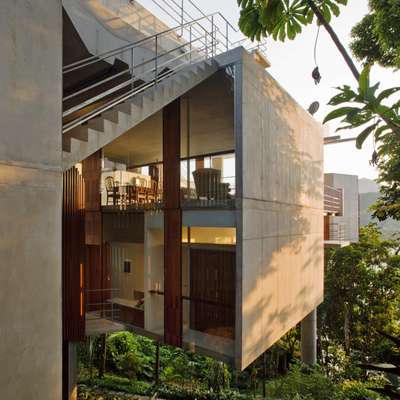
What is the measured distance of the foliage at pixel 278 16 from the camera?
14.5ft

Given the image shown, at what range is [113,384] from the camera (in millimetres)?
9969

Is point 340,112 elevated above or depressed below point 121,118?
below

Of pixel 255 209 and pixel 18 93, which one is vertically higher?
pixel 18 93

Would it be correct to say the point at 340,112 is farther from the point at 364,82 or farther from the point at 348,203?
the point at 348,203

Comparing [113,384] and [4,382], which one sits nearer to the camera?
[4,382]

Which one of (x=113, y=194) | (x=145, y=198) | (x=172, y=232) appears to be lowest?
(x=172, y=232)

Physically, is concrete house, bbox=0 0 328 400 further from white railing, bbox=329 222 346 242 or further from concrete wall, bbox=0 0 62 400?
white railing, bbox=329 222 346 242

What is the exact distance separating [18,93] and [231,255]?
5809 mm

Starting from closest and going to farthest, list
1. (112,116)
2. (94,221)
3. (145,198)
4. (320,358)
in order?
(112,116), (94,221), (145,198), (320,358)

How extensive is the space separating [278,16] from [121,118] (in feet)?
9.51

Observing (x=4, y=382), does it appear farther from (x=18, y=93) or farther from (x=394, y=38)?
(x=394, y=38)

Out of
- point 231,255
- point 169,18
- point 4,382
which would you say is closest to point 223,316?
point 231,255

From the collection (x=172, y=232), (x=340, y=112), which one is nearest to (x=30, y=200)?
(x=340, y=112)

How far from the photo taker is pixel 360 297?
13789 mm
